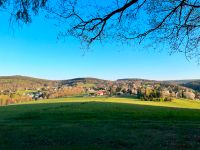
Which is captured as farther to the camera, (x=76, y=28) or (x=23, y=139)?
(x=23, y=139)

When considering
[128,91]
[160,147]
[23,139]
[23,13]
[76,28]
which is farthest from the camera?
[128,91]

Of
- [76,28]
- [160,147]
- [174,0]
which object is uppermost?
[174,0]

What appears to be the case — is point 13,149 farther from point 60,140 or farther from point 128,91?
point 128,91

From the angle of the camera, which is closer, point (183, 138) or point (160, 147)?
point (160, 147)

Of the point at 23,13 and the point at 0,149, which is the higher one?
the point at 23,13

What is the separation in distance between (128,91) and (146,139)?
362 ft

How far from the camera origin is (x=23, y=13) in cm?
1094

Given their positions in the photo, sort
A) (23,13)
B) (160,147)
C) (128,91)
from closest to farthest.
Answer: (23,13) < (160,147) < (128,91)

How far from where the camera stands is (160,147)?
11.6 metres

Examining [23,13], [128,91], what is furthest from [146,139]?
[128,91]

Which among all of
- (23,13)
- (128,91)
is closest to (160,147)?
(23,13)

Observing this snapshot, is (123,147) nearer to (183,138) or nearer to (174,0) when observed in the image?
(183,138)

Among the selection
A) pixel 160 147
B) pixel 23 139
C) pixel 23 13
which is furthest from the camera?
pixel 23 139

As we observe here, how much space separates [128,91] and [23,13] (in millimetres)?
113436
